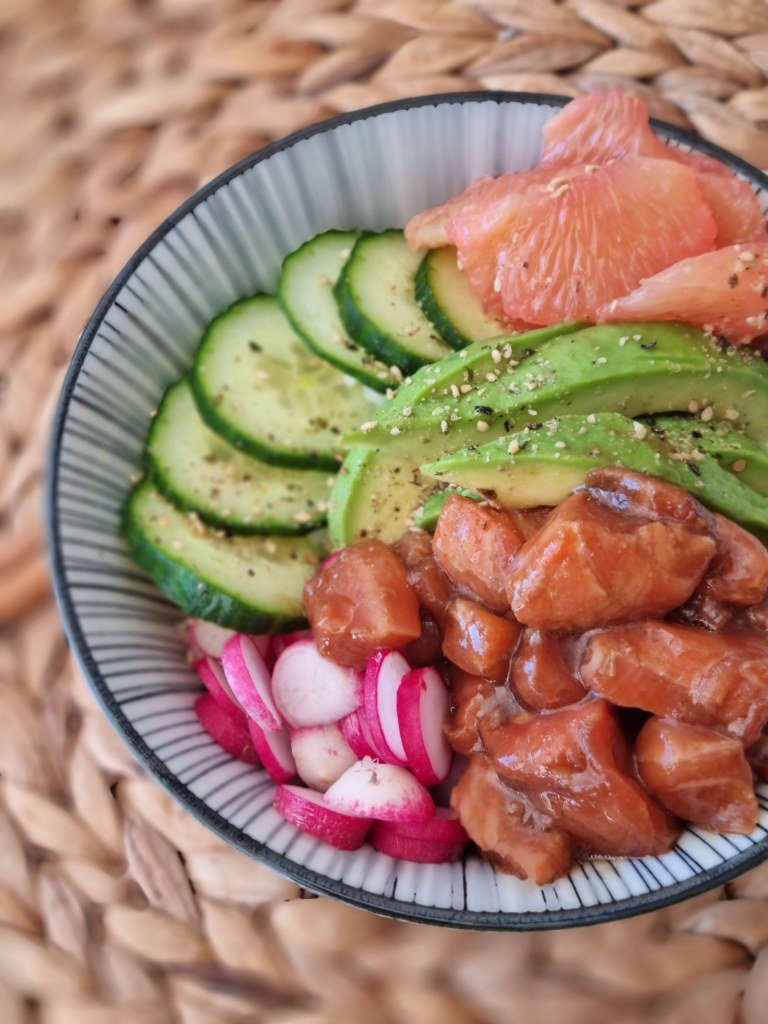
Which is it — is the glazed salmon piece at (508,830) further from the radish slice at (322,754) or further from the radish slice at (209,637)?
the radish slice at (209,637)

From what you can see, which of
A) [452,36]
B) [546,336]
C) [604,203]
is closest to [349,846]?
[546,336]

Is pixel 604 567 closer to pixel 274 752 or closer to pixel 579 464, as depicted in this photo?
pixel 579 464

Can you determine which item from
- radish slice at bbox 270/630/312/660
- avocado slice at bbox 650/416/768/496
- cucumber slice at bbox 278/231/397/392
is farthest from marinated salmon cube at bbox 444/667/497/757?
cucumber slice at bbox 278/231/397/392

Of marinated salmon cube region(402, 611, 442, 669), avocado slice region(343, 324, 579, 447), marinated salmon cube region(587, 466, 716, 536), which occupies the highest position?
avocado slice region(343, 324, 579, 447)

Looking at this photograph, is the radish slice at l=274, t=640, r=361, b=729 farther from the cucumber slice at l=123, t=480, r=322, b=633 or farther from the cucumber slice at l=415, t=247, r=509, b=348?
the cucumber slice at l=415, t=247, r=509, b=348

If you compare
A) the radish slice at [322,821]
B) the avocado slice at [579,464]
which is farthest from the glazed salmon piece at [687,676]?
the radish slice at [322,821]

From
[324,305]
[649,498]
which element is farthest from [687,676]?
[324,305]
